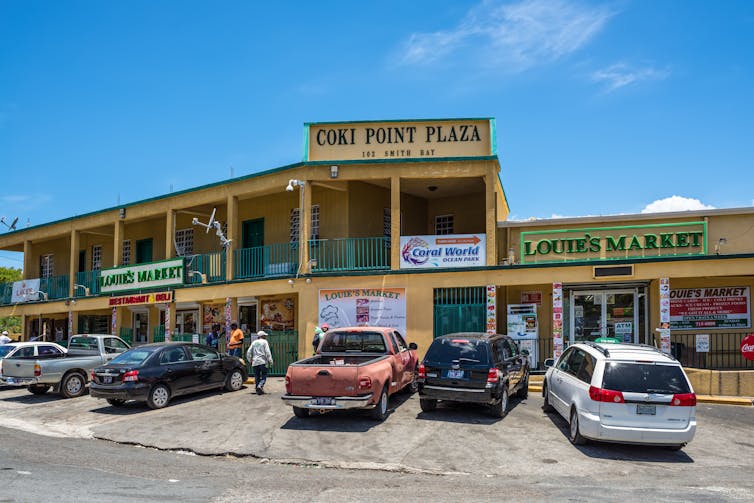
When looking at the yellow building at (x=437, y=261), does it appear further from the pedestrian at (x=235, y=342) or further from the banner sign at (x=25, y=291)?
the banner sign at (x=25, y=291)

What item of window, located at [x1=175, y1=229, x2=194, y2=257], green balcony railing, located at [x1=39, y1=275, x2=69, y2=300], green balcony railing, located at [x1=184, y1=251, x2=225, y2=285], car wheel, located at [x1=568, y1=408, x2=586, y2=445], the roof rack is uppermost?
window, located at [x1=175, y1=229, x2=194, y2=257]

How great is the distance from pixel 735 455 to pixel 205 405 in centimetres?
1050

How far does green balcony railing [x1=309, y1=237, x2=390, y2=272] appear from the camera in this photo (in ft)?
65.4

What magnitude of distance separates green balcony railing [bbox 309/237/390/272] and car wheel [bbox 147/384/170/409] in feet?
20.6

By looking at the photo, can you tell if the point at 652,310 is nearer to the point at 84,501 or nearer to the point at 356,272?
the point at 356,272

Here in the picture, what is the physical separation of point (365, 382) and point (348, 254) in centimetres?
884

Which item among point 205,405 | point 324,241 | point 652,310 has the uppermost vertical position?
point 324,241

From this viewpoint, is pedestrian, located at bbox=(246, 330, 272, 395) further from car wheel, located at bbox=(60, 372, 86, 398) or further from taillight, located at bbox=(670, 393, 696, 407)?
taillight, located at bbox=(670, 393, 696, 407)

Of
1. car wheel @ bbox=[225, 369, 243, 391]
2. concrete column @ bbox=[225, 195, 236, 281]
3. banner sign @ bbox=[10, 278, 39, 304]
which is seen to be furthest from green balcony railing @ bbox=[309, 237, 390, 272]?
banner sign @ bbox=[10, 278, 39, 304]

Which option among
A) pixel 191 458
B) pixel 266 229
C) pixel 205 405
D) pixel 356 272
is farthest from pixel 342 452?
pixel 266 229

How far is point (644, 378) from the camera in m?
9.96

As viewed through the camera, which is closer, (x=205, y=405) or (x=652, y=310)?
(x=205, y=405)

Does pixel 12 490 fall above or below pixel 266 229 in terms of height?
below

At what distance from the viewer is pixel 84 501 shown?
6984mm
